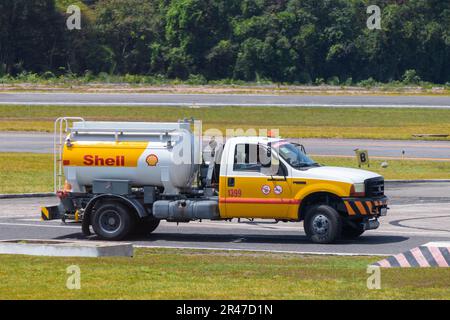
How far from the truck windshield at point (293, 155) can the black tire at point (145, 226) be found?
3396mm

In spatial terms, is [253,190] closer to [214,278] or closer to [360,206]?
[360,206]

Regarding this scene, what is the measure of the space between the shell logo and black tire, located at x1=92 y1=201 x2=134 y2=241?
1.21 m

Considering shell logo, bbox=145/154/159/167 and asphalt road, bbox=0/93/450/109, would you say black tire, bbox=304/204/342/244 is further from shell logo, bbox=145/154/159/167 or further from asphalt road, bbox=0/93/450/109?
asphalt road, bbox=0/93/450/109

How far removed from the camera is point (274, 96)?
7656 cm

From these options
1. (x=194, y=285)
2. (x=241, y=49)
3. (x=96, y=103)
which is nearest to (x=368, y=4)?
(x=241, y=49)

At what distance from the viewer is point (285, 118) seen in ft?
205

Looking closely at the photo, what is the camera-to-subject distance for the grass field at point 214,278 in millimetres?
13477

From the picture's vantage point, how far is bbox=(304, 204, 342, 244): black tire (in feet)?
67.1

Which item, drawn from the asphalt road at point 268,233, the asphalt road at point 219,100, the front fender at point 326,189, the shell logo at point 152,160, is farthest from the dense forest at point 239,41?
the front fender at point 326,189

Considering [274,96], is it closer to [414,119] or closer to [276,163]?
[414,119]

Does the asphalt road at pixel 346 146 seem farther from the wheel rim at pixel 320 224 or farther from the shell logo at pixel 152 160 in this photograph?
the shell logo at pixel 152 160

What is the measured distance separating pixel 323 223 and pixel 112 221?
4.66 m

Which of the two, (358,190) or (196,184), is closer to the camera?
(358,190)

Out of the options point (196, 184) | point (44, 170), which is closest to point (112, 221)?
point (196, 184)
